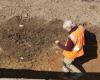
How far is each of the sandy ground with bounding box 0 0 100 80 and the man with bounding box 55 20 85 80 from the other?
54 cm

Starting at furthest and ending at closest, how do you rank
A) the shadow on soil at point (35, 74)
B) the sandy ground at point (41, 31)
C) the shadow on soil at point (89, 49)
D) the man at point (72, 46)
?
the shadow on soil at point (89, 49) < the sandy ground at point (41, 31) < the shadow on soil at point (35, 74) < the man at point (72, 46)

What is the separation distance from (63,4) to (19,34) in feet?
7.28

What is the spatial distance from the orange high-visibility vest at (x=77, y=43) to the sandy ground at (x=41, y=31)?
2.90 feet

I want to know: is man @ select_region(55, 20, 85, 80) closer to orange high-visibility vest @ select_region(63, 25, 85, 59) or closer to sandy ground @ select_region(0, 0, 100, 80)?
orange high-visibility vest @ select_region(63, 25, 85, 59)

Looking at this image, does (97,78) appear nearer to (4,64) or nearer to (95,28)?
(95,28)

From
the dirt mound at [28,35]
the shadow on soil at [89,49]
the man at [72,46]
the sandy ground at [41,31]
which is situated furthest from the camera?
the dirt mound at [28,35]

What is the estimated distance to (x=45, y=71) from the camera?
14.2 meters

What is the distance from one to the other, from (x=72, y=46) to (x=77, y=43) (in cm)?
19

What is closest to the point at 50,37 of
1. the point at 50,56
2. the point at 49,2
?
the point at 50,56

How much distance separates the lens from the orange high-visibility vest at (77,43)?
43.3 ft

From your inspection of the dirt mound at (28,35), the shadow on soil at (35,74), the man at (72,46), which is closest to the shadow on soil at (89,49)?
the shadow on soil at (35,74)

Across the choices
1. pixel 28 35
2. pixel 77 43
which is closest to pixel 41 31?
pixel 28 35

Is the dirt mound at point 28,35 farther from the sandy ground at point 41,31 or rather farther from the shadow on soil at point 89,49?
the shadow on soil at point 89,49

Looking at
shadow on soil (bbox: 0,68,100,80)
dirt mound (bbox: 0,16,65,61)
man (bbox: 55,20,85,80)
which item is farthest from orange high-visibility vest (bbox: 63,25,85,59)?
dirt mound (bbox: 0,16,65,61)
